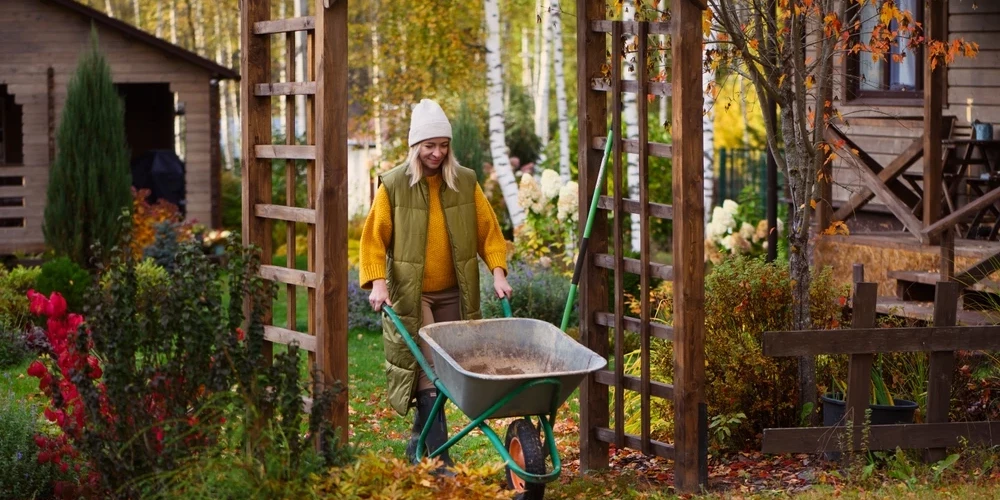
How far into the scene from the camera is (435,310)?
6.17 m

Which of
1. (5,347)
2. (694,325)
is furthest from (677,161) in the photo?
(5,347)

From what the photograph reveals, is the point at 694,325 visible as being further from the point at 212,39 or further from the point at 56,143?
the point at 212,39

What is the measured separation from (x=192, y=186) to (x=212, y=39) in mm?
16355

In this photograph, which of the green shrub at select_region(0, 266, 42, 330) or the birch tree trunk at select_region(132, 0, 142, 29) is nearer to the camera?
the green shrub at select_region(0, 266, 42, 330)

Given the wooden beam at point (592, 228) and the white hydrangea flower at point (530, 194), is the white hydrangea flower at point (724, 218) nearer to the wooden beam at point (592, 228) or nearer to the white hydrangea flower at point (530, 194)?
the white hydrangea flower at point (530, 194)

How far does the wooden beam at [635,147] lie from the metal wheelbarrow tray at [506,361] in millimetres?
1029

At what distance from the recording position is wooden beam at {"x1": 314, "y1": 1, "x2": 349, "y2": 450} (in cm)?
550

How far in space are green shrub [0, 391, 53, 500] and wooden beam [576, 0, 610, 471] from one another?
2.69 m

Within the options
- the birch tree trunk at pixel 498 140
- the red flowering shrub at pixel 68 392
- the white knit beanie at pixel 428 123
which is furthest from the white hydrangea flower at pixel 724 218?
the red flowering shrub at pixel 68 392

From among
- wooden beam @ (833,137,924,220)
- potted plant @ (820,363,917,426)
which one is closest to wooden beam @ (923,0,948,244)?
wooden beam @ (833,137,924,220)

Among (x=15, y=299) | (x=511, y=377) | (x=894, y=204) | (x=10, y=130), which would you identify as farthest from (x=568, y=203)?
(x=10, y=130)

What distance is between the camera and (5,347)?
Answer: 9938 millimetres

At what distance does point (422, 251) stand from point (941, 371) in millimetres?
2732

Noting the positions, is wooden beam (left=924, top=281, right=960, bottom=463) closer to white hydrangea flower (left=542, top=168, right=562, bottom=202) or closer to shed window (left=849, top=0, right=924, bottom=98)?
shed window (left=849, top=0, right=924, bottom=98)
